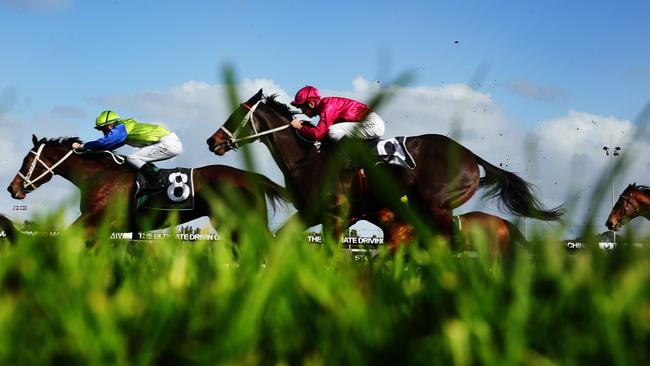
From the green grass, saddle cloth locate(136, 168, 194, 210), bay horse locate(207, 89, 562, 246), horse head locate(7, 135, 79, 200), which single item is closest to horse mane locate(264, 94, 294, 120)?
bay horse locate(207, 89, 562, 246)

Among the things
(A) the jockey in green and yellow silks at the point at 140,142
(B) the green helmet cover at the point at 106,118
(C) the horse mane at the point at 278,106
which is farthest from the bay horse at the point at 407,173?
(B) the green helmet cover at the point at 106,118

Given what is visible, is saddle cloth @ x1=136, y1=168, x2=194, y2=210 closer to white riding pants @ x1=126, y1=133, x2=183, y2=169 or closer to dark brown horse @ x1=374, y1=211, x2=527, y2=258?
white riding pants @ x1=126, y1=133, x2=183, y2=169

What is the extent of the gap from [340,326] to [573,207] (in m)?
0.40

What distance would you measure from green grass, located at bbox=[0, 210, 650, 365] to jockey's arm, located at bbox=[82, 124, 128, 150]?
10.4m

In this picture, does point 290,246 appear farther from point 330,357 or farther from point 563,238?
point 563,238

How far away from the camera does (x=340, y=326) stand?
1.19 metres

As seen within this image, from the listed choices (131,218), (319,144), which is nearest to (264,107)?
(319,144)

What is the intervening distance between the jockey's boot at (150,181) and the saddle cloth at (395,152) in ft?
11.0

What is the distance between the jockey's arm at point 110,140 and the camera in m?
11.7

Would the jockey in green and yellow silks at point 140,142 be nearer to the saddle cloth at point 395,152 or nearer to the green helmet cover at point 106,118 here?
the green helmet cover at point 106,118

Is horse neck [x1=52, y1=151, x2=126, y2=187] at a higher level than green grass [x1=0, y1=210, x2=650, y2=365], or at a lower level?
higher

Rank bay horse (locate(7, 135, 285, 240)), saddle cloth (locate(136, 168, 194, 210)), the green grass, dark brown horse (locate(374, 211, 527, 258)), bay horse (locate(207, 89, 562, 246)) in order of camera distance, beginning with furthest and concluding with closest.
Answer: saddle cloth (locate(136, 168, 194, 210)), bay horse (locate(7, 135, 285, 240)), bay horse (locate(207, 89, 562, 246)), dark brown horse (locate(374, 211, 527, 258)), the green grass

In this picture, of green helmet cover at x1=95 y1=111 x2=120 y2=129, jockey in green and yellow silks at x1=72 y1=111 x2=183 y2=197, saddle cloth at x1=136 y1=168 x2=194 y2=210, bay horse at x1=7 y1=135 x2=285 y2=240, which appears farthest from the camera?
green helmet cover at x1=95 y1=111 x2=120 y2=129

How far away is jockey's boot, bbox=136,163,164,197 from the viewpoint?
11492 millimetres
